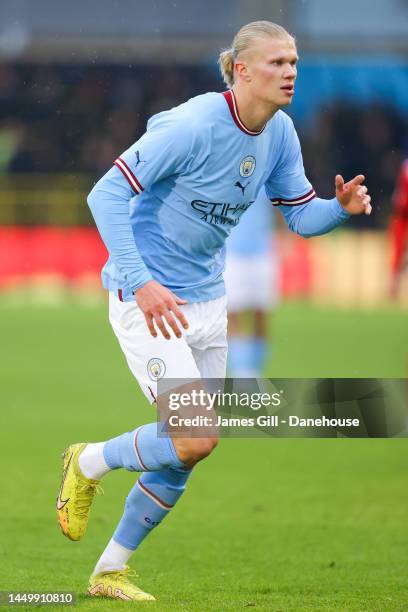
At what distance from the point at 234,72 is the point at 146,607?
2309 mm

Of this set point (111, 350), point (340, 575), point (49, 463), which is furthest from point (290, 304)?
point (340, 575)

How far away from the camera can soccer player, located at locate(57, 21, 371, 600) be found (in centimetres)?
528

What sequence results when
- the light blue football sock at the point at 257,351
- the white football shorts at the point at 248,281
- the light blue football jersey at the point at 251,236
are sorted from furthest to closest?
the light blue football jersey at the point at 251,236 < the white football shorts at the point at 248,281 < the light blue football sock at the point at 257,351

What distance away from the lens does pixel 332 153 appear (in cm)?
2556

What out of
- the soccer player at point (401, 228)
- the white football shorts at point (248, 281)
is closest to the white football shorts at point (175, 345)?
the soccer player at point (401, 228)

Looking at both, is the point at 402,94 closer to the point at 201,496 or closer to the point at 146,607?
the point at 201,496

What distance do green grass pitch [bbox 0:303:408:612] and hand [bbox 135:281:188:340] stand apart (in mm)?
1164

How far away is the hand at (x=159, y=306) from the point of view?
5148 mm

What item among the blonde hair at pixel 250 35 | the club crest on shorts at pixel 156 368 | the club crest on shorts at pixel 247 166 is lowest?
the club crest on shorts at pixel 156 368

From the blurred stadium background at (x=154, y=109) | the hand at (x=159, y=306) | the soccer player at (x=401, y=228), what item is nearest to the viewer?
the hand at (x=159, y=306)

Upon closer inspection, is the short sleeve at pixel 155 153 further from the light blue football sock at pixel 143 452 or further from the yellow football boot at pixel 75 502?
the yellow football boot at pixel 75 502

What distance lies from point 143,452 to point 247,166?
1.32 m

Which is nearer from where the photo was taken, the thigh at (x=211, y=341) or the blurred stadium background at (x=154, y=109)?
the thigh at (x=211, y=341)

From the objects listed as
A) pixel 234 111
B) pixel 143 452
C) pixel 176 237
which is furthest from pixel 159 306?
pixel 234 111
